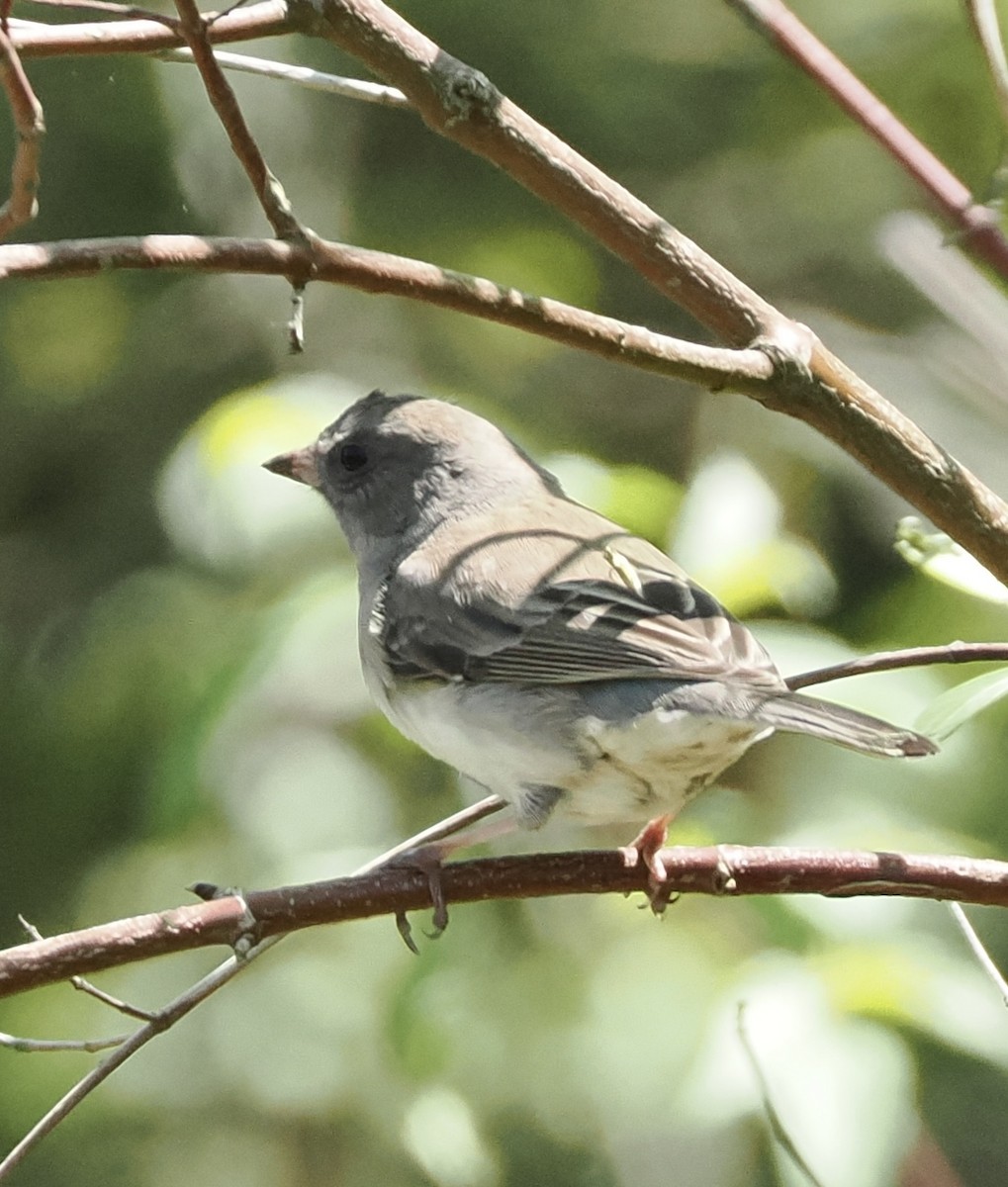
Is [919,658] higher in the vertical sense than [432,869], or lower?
higher

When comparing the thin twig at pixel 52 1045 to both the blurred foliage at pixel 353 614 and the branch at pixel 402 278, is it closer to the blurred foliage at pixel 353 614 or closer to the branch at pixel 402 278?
the blurred foliage at pixel 353 614

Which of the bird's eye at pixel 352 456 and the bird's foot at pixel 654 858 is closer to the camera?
the bird's foot at pixel 654 858

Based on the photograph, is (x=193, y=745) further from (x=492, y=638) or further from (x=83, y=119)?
(x=83, y=119)

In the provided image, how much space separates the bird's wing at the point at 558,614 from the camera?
2225 millimetres

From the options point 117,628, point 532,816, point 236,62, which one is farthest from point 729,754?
point 117,628

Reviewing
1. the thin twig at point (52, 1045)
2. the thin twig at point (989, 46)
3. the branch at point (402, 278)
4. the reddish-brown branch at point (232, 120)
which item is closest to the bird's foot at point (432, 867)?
the thin twig at point (52, 1045)

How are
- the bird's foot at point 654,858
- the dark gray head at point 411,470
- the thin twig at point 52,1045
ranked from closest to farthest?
the thin twig at point 52,1045 < the bird's foot at point 654,858 < the dark gray head at point 411,470

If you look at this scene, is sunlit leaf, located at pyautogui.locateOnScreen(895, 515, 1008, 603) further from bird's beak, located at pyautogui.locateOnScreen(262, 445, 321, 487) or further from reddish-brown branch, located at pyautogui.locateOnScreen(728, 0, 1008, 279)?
bird's beak, located at pyautogui.locateOnScreen(262, 445, 321, 487)

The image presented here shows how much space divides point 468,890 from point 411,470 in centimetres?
130

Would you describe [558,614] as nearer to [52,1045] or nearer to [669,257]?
[669,257]

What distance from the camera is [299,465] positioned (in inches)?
111

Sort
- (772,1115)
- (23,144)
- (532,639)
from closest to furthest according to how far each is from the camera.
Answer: (23,144) → (772,1115) → (532,639)

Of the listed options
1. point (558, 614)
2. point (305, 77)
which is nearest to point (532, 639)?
point (558, 614)

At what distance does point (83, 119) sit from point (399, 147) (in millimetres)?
844
